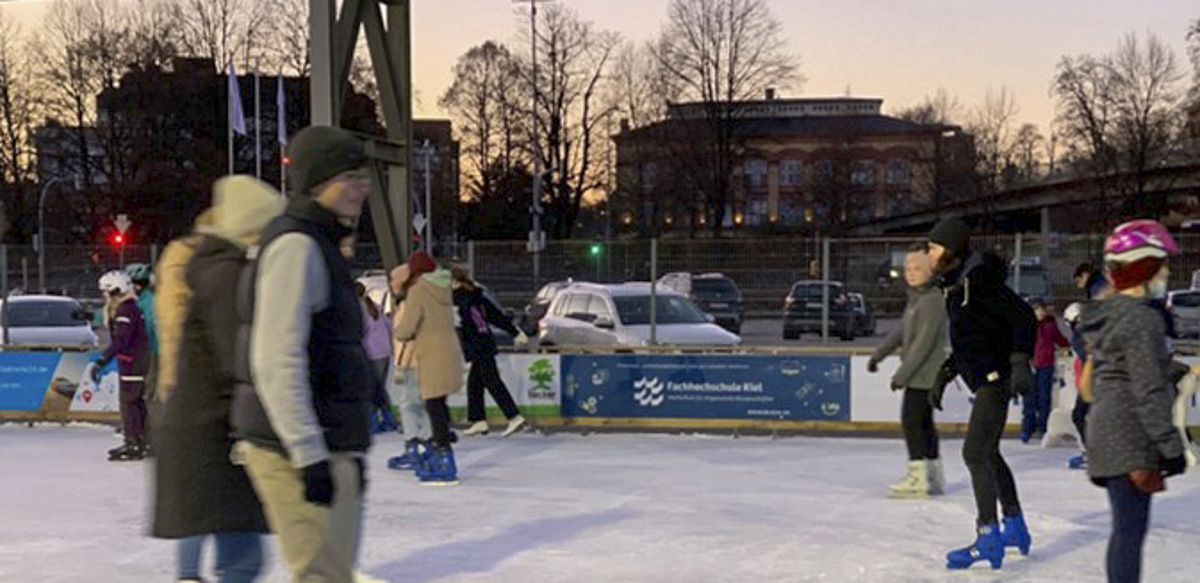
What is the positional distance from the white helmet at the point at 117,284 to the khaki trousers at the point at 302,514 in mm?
7085

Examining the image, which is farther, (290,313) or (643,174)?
(643,174)

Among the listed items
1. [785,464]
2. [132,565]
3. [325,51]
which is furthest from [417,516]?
[325,51]

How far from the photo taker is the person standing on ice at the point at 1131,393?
4.39m

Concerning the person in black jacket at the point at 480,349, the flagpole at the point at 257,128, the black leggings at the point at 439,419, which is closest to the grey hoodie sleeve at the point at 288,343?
the black leggings at the point at 439,419

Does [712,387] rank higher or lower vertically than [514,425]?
higher

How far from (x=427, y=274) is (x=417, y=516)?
1961 millimetres

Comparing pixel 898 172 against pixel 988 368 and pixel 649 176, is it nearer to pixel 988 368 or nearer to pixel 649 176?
pixel 649 176

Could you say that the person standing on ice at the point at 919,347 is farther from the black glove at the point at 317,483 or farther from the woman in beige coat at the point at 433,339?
the black glove at the point at 317,483

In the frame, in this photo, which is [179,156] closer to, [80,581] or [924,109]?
[80,581]

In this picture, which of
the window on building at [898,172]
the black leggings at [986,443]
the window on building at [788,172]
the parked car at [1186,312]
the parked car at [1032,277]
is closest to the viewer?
the black leggings at [986,443]

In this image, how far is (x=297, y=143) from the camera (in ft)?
11.9

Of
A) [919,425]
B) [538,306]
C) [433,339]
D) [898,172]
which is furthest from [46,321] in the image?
[898,172]

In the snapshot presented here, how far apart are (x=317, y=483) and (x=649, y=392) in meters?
9.32

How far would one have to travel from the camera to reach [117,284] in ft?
34.0
